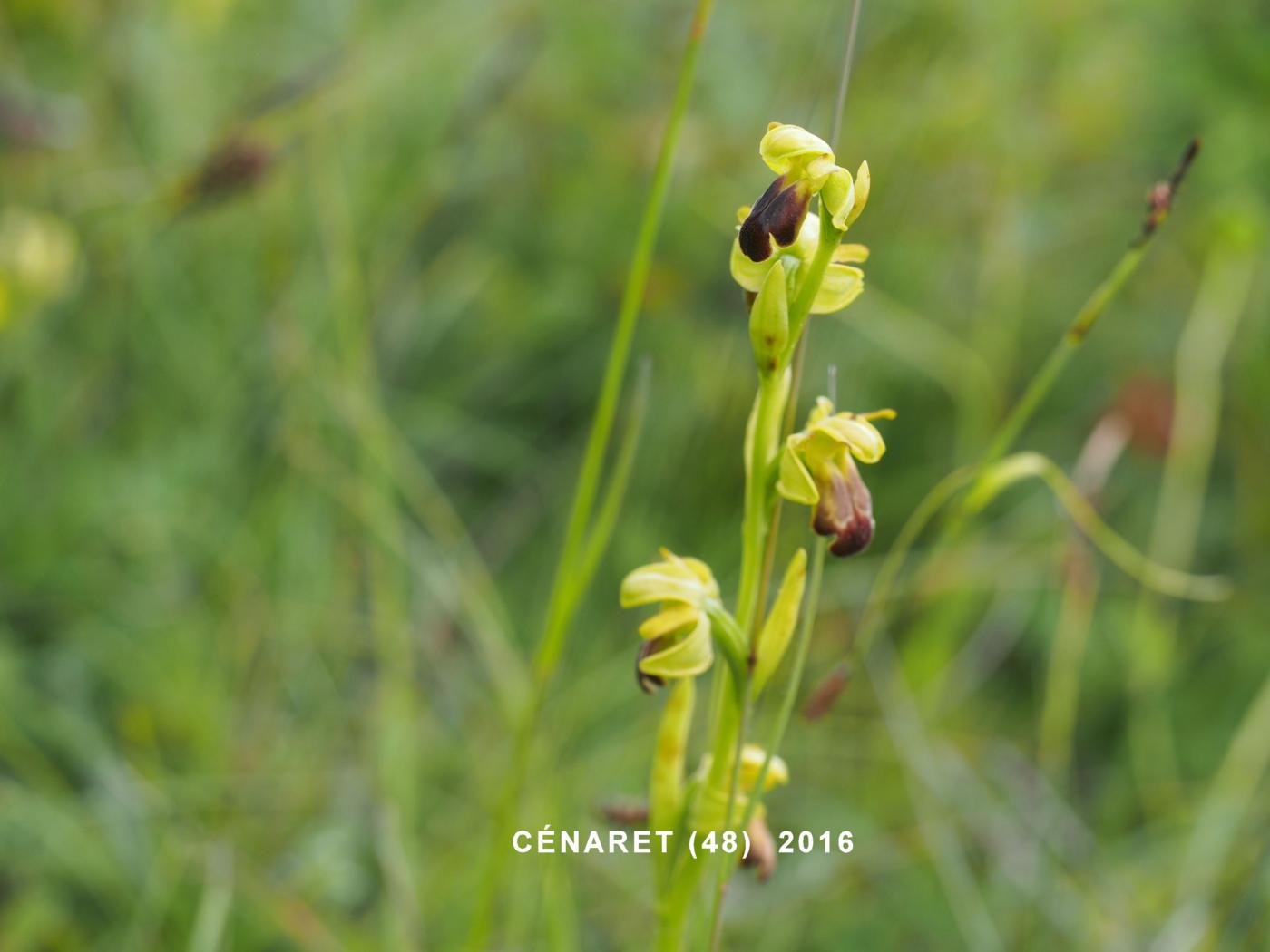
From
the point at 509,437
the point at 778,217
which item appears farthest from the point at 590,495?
the point at 509,437

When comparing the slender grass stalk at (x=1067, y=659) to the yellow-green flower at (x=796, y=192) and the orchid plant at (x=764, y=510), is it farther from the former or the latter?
the yellow-green flower at (x=796, y=192)

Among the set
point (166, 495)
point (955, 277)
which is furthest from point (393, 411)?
point (955, 277)

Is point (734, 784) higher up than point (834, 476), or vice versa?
point (834, 476)

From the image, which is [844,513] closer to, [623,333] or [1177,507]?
[623,333]

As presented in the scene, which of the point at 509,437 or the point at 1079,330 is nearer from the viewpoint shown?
the point at 1079,330

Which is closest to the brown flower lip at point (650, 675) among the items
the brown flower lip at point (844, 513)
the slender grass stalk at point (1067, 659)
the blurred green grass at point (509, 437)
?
the brown flower lip at point (844, 513)

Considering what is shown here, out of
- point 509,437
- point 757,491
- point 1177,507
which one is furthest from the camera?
point 509,437

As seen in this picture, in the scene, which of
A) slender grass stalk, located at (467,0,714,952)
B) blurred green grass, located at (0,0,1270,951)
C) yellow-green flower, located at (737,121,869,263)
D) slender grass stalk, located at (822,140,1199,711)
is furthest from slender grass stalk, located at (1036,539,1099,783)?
yellow-green flower, located at (737,121,869,263)
